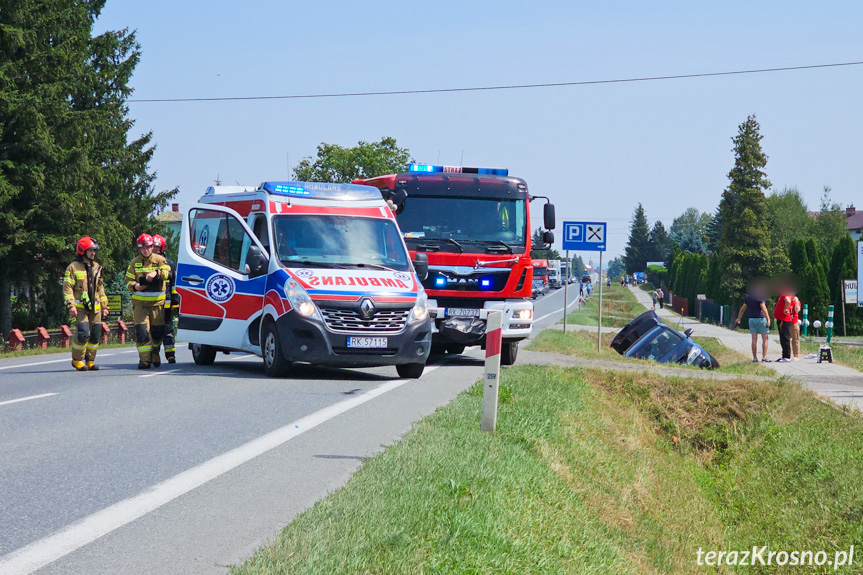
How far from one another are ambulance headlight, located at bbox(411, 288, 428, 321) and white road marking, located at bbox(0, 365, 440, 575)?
14.3 ft

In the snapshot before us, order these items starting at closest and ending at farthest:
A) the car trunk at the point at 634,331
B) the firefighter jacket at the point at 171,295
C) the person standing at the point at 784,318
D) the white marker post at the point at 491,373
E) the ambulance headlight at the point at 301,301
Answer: the white marker post at the point at 491,373, the ambulance headlight at the point at 301,301, the firefighter jacket at the point at 171,295, the person standing at the point at 784,318, the car trunk at the point at 634,331

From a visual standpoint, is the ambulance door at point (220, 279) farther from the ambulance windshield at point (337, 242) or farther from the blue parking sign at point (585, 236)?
the blue parking sign at point (585, 236)

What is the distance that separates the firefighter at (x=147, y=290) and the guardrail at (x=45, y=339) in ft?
37.3

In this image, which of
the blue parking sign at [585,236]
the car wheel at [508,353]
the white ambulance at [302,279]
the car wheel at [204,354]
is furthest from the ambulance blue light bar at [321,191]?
the blue parking sign at [585,236]

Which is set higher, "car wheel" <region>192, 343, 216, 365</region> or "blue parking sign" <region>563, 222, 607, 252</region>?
"blue parking sign" <region>563, 222, 607, 252</region>

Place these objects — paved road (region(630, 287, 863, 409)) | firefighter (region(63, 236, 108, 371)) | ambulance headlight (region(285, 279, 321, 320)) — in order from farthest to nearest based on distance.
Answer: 1. paved road (region(630, 287, 863, 409))
2. firefighter (region(63, 236, 108, 371))
3. ambulance headlight (region(285, 279, 321, 320))

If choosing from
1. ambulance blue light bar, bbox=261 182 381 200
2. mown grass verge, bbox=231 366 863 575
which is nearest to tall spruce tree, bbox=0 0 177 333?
ambulance blue light bar, bbox=261 182 381 200

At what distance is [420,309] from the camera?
44.2 ft

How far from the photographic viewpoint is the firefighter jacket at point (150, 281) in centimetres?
1441

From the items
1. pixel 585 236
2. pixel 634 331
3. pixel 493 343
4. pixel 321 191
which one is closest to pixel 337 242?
pixel 321 191

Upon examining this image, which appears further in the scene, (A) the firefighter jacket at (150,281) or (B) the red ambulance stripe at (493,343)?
(A) the firefighter jacket at (150,281)

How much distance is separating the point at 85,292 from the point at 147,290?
2.88 ft

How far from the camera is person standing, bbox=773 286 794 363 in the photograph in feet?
73.7

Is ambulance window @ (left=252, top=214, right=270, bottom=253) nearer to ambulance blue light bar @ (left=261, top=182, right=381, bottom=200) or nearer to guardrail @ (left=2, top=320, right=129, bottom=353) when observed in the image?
ambulance blue light bar @ (left=261, top=182, right=381, bottom=200)
